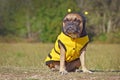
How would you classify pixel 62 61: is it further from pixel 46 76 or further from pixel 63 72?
pixel 46 76

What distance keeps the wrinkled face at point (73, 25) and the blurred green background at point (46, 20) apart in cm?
3742

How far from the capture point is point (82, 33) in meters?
10.3

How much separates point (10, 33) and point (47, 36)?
6.59 m

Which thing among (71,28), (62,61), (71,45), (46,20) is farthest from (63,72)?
(46,20)

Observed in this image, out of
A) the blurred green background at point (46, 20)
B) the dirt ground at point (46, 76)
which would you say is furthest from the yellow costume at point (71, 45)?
the blurred green background at point (46, 20)

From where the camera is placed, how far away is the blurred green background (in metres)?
49.2

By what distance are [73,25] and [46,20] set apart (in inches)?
1562

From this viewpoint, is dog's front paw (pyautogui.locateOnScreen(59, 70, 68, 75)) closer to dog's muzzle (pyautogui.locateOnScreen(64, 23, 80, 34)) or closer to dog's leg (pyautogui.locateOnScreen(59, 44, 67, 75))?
dog's leg (pyautogui.locateOnScreen(59, 44, 67, 75))

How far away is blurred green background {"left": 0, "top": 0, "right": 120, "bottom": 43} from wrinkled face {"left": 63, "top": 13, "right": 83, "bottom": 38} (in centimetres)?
3742

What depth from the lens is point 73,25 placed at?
10000mm

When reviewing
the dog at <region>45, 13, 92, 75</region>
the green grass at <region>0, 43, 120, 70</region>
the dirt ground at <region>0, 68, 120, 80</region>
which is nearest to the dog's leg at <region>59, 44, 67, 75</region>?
the dog at <region>45, 13, 92, 75</region>

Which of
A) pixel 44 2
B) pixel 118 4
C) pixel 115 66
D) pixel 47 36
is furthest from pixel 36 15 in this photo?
pixel 115 66

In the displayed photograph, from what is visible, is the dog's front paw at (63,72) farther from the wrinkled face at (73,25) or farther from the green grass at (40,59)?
the green grass at (40,59)

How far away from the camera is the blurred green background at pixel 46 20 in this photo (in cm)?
4919
